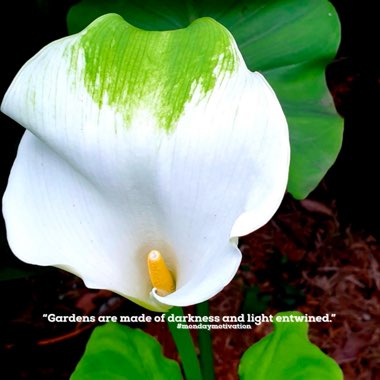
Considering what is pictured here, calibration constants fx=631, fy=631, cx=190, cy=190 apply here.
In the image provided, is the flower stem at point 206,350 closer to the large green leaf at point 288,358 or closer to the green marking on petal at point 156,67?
the large green leaf at point 288,358

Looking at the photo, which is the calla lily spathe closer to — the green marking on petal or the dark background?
the green marking on petal

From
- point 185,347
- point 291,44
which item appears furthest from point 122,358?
point 291,44

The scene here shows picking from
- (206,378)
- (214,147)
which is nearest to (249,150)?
(214,147)

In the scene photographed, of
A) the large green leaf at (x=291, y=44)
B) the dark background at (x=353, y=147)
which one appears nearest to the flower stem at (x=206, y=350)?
the large green leaf at (x=291, y=44)

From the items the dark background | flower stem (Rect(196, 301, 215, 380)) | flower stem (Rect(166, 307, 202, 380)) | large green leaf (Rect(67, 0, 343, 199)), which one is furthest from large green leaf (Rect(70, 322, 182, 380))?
the dark background

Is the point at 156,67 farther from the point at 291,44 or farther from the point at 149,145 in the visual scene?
the point at 291,44
